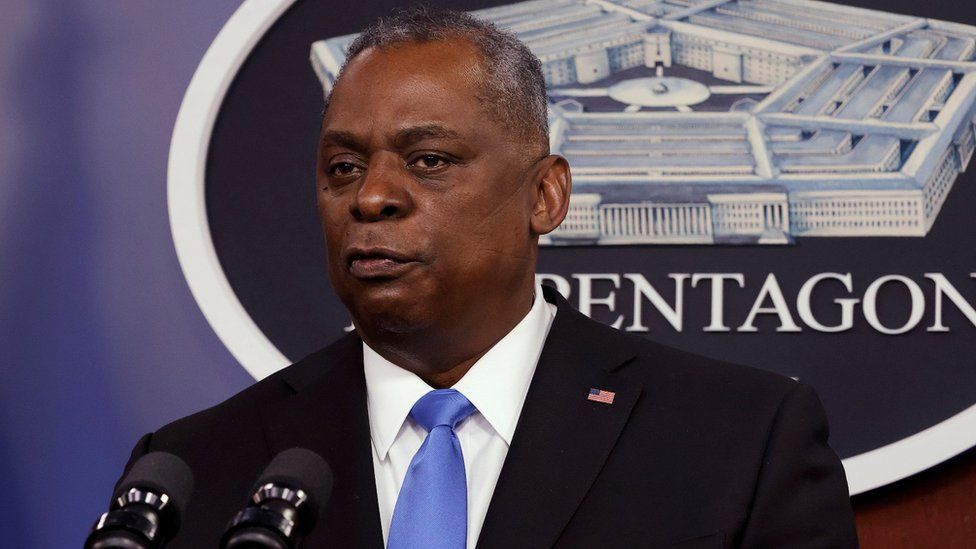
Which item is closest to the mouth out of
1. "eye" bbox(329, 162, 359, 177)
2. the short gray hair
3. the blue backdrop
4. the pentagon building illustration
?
"eye" bbox(329, 162, 359, 177)

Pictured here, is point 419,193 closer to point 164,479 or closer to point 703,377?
point 703,377

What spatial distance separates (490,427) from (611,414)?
16 centimetres

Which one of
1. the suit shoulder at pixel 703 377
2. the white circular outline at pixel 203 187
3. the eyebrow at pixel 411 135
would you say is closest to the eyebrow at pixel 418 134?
the eyebrow at pixel 411 135

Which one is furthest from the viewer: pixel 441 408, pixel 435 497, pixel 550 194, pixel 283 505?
pixel 550 194

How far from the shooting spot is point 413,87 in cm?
169

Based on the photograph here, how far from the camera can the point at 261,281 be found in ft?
8.23

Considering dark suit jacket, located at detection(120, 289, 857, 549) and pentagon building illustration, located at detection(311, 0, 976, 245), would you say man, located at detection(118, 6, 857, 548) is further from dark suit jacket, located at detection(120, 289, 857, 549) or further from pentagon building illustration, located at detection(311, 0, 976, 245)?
pentagon building illustration, located at detection(311, 0, 976, 245)

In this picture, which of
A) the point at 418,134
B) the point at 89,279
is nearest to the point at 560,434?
the point at 418,134

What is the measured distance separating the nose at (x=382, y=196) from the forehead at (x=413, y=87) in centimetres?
7

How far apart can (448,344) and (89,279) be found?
3.51 ft

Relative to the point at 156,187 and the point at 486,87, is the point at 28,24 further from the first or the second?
the point at 486,87

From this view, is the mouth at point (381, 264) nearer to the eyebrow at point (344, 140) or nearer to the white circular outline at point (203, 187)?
the eyebrow at point (344, 140)

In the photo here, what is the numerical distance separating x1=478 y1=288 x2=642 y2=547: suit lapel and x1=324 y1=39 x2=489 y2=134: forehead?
0.35 m

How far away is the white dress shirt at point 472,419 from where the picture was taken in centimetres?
172
